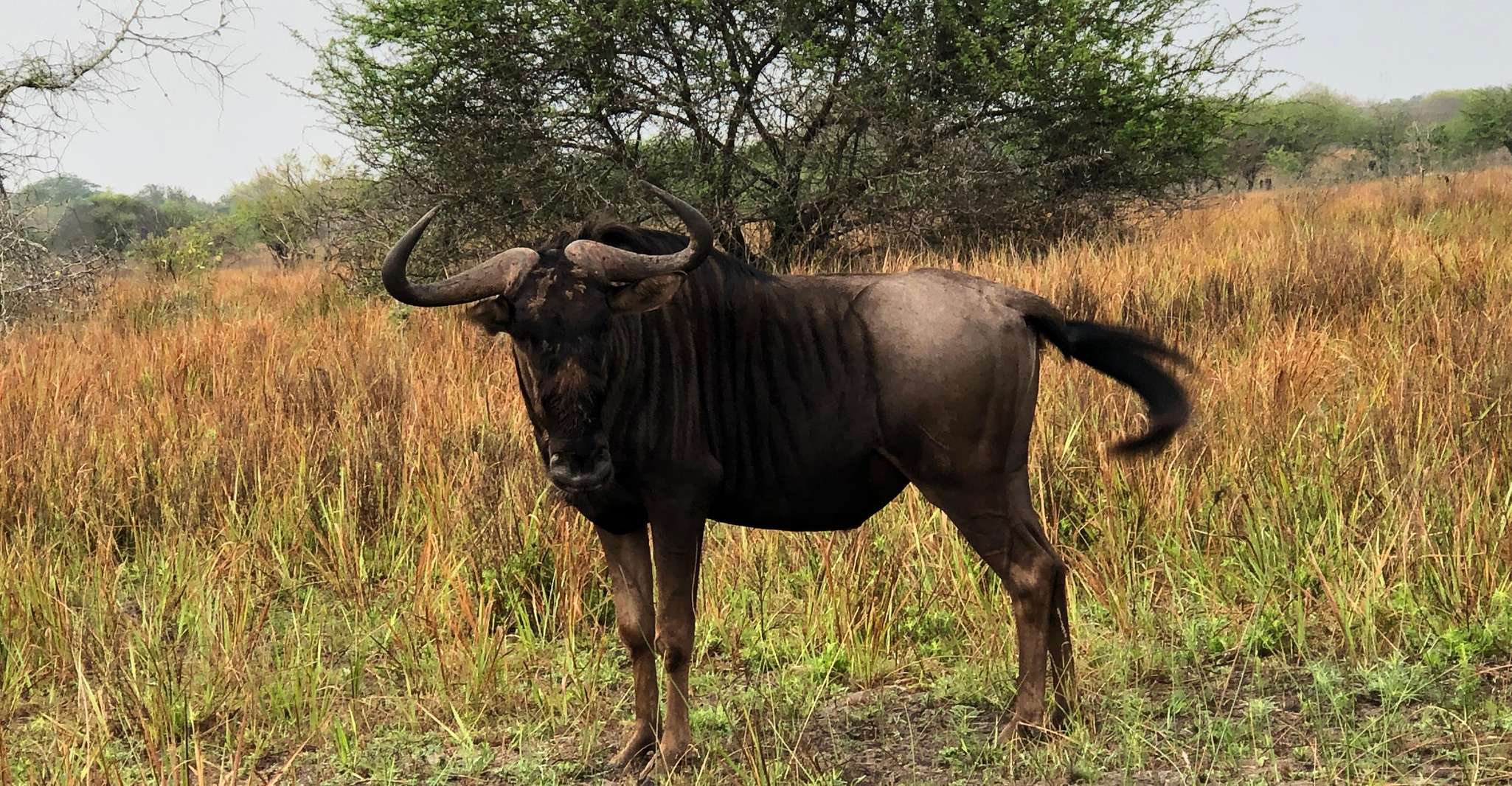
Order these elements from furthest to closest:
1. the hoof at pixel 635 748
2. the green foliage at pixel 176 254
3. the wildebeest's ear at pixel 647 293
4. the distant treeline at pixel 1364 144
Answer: the distant treeline at pixel 1364 144 < the green foliage at pixel 176 254 < the hoof at pixel 635 748 < the wildebeest's ear at pixel 647 293

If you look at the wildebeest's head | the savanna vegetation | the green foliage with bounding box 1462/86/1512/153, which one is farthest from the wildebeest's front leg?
the green foliage with bounding box 1462/86/1512/153

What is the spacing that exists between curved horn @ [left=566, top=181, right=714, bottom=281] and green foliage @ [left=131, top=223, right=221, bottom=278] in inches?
642

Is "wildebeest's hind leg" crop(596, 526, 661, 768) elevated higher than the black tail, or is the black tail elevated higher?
the black tail

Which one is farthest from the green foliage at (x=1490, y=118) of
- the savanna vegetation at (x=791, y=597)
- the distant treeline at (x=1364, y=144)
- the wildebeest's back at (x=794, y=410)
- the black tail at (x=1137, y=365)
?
the wildebeest's back at (x=794, y=410)

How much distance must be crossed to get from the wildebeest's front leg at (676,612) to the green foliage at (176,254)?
1625 centimetres

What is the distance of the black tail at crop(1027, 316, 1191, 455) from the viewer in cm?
296

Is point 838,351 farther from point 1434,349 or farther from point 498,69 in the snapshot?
point 498,69

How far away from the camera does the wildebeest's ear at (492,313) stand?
2.49 meters

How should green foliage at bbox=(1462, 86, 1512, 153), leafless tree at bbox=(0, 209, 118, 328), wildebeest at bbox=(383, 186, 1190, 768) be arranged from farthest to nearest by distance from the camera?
green foliage at bbox=(1462, 86, 1512, 153), leafless tree at bbox=(0, 209, 118, 328), wildebeest at bbox=(383, 186, 1190, 768)

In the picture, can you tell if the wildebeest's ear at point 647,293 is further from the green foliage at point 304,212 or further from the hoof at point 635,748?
the green foliage at point 304,212

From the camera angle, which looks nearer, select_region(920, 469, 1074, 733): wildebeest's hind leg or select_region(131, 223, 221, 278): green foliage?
select_region(920, 469, 1074, 733): wildebeest's hind leg

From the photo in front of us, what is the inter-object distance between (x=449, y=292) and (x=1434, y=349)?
508 centimetres

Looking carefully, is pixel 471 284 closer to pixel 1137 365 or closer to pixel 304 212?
pixel 1137 365

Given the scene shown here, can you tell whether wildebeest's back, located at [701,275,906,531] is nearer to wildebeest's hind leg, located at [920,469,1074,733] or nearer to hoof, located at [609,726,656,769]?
wildebeest's hind leg, located at [920,469,1074,733]
